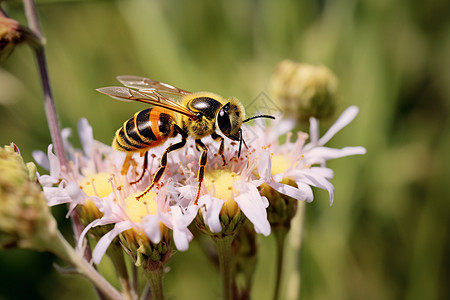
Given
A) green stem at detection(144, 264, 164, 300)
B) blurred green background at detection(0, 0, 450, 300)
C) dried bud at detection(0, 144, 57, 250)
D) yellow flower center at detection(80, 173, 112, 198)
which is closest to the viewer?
dried bud at detection(0, 144, 57, 250)

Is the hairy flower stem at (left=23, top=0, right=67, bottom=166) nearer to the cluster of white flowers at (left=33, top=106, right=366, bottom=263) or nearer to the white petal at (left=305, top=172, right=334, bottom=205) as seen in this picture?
the cluster of white flowers at (left=33, top=106, right=366, bottom=263)

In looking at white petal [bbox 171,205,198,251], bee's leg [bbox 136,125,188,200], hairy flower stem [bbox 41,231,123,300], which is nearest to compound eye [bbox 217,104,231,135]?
bee's leg [bbox 136,125,188,200]

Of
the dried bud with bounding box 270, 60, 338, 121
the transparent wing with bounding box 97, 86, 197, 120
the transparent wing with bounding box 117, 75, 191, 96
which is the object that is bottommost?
the transparent wing with bounding box 97, 86, 197, 120

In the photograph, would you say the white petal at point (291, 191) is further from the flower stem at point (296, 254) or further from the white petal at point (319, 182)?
the flower stem at point (296, 254)

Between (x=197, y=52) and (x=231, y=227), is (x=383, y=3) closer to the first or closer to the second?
(x=197, y=52)

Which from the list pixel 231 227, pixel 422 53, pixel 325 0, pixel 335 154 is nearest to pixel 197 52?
pixel 325 0

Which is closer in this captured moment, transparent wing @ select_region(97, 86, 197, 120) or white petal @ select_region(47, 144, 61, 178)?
white petal @ select_region(47, 144, 61, 178)
